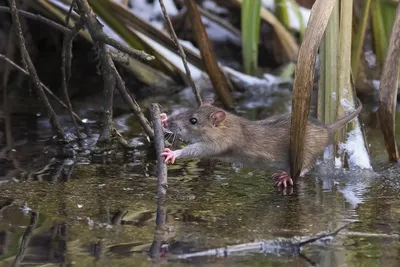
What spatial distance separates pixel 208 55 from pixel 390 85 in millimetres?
1864

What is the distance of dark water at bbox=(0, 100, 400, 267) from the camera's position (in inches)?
127

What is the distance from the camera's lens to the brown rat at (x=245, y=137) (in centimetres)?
479

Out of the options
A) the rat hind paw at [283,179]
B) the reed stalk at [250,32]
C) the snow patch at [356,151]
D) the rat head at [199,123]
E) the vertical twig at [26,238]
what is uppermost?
the reed stalk at [250,32]

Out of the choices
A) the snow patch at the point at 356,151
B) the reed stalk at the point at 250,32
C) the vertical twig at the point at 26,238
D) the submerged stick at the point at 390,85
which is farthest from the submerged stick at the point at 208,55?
the vertical twig at the point at 26,238

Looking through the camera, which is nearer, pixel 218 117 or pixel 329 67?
pixel 329 67

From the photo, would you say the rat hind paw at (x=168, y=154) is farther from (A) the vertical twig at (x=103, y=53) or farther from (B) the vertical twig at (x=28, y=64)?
(B) the vertical twig at (x=28, y=64)

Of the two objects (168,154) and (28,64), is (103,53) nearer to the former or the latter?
(28,64)

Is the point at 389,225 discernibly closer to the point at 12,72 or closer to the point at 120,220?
the point at 120,220

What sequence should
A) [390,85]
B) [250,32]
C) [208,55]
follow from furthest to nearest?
[250,32] → [208,55] → [390,85]

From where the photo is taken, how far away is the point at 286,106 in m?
7.29

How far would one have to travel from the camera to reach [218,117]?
4.93m

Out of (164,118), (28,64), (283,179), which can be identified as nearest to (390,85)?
(283,179)

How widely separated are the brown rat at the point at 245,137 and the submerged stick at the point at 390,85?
0.50ft

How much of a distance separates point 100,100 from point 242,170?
2.65m
